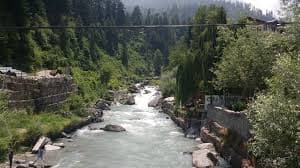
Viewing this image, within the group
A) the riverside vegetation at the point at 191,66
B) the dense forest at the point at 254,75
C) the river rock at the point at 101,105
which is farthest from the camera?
the river rock at the point at 101,105

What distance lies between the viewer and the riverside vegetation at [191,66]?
2136cm

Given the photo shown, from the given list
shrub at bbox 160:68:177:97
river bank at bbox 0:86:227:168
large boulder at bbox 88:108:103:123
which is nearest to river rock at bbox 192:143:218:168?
river bank at bbox 0:86:227:168

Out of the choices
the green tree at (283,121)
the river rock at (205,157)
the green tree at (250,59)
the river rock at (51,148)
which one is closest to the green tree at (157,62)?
the river rock at (51,148)

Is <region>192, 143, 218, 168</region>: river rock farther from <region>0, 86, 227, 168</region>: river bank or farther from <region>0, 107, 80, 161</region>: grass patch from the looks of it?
<region>0, 107, 80, 161</region>: grass patch

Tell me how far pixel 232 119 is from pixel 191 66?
17222 millimetres

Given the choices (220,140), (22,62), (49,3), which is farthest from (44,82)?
(49,3)

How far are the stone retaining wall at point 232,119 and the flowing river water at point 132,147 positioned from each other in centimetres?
375

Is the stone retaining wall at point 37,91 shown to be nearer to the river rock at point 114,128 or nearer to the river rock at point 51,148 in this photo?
the river rock at point 51,148

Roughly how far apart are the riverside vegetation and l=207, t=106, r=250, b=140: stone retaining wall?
4.64 ft

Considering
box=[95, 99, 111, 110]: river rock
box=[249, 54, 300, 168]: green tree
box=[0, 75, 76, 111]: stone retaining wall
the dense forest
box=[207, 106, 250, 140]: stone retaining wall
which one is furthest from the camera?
box=[95, 99, 111, 110]: river rock

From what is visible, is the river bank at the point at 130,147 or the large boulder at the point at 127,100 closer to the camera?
the river bank at the point at 130,147

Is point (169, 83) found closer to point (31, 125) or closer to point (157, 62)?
point (31, 125)

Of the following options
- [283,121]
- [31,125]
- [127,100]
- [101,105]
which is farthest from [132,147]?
[127,100]

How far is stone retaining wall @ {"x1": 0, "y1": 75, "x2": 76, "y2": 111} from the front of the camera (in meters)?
48.9
